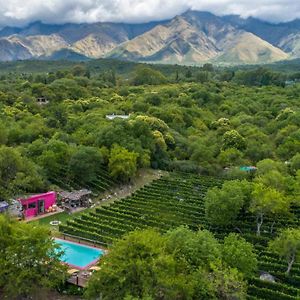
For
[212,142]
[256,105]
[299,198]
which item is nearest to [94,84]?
[256,105]

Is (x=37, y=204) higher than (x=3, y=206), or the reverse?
(x=3, y=206)

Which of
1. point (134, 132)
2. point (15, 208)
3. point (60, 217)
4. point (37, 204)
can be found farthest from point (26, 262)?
point (134, 132)

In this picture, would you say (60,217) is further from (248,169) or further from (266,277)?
(248,169)

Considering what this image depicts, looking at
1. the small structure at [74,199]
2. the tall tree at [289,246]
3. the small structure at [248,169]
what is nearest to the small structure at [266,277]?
the tall tree at [289,246]

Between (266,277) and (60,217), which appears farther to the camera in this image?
(60,217)

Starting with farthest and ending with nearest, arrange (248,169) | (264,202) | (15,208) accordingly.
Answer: (248,169) → (15,208) → (264,202)

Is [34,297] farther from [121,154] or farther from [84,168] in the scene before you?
[121,154]

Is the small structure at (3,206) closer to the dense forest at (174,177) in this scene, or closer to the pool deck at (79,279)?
the dense forest at (174,177)
